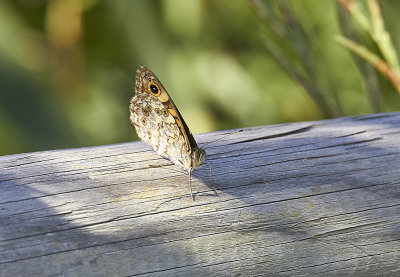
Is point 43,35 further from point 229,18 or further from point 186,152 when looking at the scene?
point 186,152

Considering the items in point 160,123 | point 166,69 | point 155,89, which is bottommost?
point 160,123

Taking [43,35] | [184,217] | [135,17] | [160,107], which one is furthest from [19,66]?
[184,217]

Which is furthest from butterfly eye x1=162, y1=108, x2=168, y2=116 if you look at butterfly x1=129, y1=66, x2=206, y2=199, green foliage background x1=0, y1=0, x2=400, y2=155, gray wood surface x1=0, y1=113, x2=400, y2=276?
green foliage background x1=0, y1=0, x2=400, y2=155

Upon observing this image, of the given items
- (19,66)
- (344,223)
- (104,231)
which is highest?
(19,66)

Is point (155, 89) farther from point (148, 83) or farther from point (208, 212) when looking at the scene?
point (208, 212)

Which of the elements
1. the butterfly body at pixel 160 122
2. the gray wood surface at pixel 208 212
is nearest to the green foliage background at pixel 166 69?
the butterfly body at pixel 160 122

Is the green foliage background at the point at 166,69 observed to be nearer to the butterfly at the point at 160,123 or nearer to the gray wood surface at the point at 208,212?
the butterfly at the point at 160,123

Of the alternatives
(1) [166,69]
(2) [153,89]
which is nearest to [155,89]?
(2) [153,89]

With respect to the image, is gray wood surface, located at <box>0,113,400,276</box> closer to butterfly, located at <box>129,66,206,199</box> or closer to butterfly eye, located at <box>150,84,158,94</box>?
butterfly, located at <box>129,66,206,199</box>
